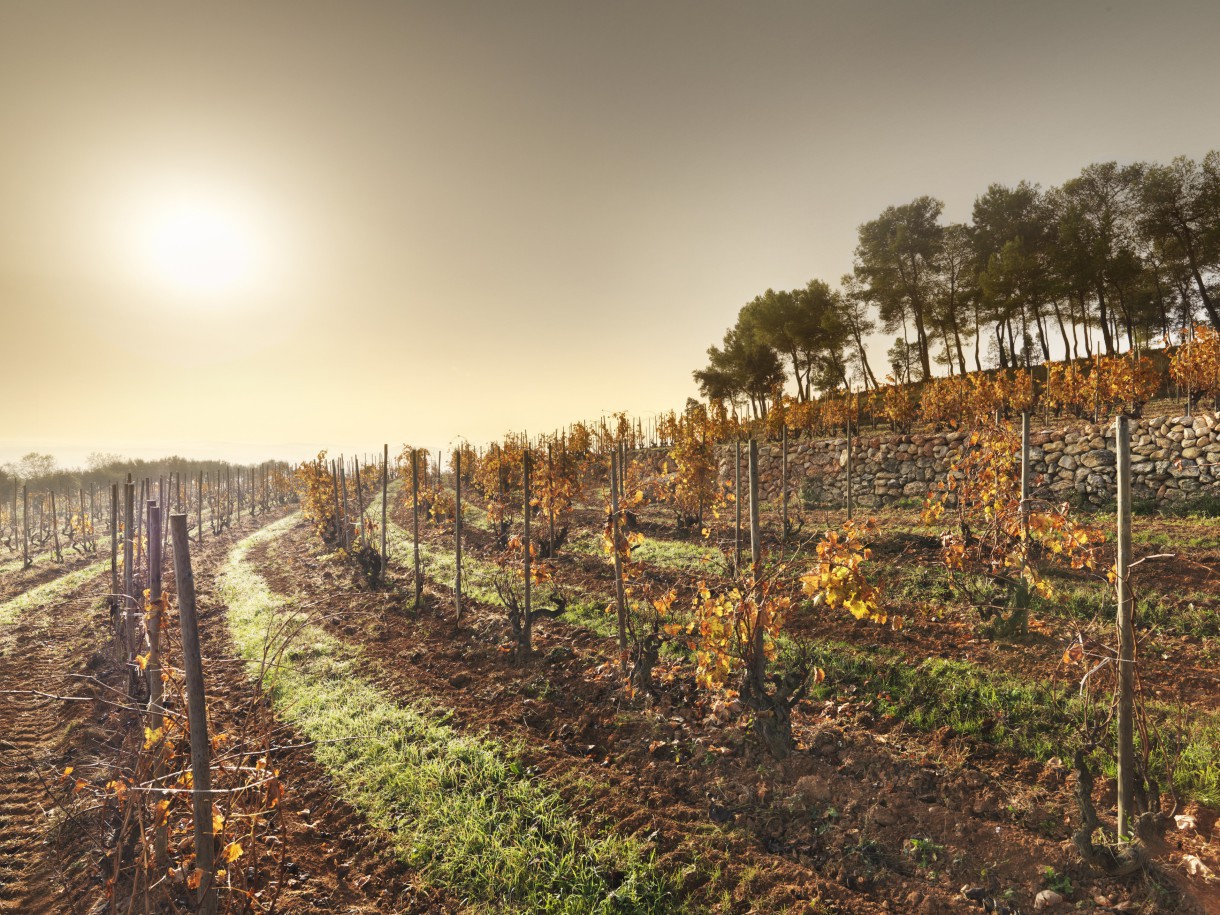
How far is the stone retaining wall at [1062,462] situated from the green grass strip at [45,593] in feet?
67.4

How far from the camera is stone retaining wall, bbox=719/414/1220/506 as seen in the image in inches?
429

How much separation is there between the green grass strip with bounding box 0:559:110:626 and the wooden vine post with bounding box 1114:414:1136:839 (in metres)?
17.0

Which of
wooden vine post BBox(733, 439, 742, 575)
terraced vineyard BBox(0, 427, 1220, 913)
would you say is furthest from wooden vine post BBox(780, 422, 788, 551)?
terraced vineyard BBox(0, 427, 1220, 913)

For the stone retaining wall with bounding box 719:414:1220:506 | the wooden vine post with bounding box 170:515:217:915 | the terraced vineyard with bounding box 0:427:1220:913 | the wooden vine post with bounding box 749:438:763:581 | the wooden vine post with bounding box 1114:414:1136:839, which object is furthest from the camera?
the stone retaining wall with bounding box 719:414:1220:506

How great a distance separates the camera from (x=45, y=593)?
13344mm

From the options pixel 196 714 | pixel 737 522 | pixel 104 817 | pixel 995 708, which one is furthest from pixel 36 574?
pixel 995 708

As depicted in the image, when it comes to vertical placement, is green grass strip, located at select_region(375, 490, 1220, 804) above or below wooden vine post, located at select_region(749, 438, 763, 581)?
below

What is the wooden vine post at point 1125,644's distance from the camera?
325 centimetres

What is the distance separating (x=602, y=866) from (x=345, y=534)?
13031mm

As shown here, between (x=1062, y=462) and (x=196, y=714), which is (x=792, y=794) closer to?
(x=196, y=714)

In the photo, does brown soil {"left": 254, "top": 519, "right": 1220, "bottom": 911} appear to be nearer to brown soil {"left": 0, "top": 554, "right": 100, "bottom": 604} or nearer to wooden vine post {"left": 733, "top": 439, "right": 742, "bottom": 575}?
wooden vine post {"left": 733, "top": 439, "right": 742, "bottom": 575}

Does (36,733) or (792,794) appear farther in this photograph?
(36,733)

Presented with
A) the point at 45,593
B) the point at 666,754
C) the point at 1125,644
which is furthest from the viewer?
the point at 45,593

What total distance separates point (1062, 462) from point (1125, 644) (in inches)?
480
